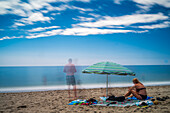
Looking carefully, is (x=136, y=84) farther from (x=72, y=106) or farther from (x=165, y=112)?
(x=72, y=106)

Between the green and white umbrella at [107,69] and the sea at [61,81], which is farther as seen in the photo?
the sea at [61,81]

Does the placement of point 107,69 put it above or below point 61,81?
above

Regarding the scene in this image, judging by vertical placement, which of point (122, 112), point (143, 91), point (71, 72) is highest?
point (71, 72)

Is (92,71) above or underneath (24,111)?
above

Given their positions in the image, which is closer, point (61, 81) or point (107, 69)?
point (107, 69)

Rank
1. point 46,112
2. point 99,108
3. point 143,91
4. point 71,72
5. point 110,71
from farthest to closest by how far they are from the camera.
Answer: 1. point 71,72
2. point 143,91
3. point 110,71
4. point 99,108
5. point 46,112

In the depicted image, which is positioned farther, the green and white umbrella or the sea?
the sea

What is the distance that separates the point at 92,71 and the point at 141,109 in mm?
2132

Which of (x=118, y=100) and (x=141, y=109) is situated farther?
(x=118, y=100)

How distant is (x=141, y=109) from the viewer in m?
5.39

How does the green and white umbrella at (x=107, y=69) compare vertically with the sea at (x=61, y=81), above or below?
above

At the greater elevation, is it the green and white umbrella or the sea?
the green and white umbrella

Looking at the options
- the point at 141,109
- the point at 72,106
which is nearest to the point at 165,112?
the point at 141,109

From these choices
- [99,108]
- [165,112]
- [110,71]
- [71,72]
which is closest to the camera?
[165,112]
